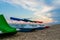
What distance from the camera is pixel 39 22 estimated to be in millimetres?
9453

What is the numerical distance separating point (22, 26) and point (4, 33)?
2.28m

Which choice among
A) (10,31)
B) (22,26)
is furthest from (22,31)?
(10,31)

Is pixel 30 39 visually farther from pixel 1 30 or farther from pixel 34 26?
pixel 34 26

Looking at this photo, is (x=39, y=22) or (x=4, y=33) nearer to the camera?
(x=4, y=33)

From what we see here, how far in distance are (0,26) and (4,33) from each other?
0.61 m

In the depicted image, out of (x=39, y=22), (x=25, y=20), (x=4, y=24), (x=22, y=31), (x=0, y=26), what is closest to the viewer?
(x=0, y=26)

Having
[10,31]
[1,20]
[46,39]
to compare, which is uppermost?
[1,20]

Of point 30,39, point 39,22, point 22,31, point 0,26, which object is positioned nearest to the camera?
point 30,39

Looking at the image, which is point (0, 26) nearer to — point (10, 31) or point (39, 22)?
point (10, 31)

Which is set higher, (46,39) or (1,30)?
(1,30)

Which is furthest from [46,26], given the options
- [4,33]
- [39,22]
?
[4,33]

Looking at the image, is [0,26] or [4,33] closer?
[4,33]

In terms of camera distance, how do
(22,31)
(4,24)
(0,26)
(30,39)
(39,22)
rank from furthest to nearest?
(39,22) < (22,31) < (4,24) < (0,26) < (30,39)

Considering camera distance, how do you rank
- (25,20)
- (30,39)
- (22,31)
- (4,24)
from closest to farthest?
(30,39) < (4,24) < (22,31) < (25,20)
